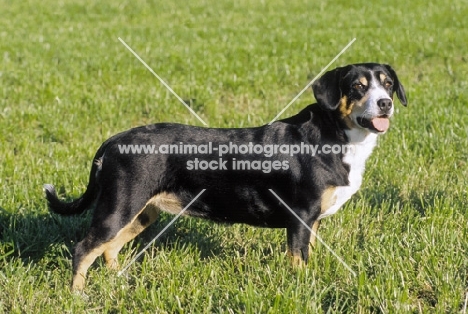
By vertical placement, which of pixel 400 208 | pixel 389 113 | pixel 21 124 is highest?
pixel 389 113

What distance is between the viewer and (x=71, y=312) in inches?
152

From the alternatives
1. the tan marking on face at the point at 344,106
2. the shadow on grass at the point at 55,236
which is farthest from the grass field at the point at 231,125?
the tan marking on face at the point at 344,106

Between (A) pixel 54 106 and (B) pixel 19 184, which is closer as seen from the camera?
(B) pixel 19 184

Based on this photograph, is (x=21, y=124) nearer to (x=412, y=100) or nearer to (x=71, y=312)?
(x=71, y=312)

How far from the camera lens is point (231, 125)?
755cm

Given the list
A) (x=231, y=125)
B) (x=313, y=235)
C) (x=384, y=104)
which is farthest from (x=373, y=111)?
(x=231, y=125)

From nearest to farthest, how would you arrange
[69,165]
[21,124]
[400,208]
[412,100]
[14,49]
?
[400,208] → [69,165] → [21,124] → [412,100] → [14,49]

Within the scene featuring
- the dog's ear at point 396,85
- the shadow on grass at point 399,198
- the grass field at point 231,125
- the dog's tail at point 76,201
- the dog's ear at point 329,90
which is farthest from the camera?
the shadow on grass at point 399,198

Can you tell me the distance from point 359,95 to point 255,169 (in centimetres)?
85

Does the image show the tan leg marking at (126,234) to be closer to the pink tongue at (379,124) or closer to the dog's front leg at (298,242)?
the dog's front leg at (298,242)

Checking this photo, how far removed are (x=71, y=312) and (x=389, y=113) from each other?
2349mm

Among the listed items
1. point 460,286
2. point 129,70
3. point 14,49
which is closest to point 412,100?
point 129,70

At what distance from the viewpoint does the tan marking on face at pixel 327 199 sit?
4160mm

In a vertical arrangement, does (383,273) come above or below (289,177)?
below
